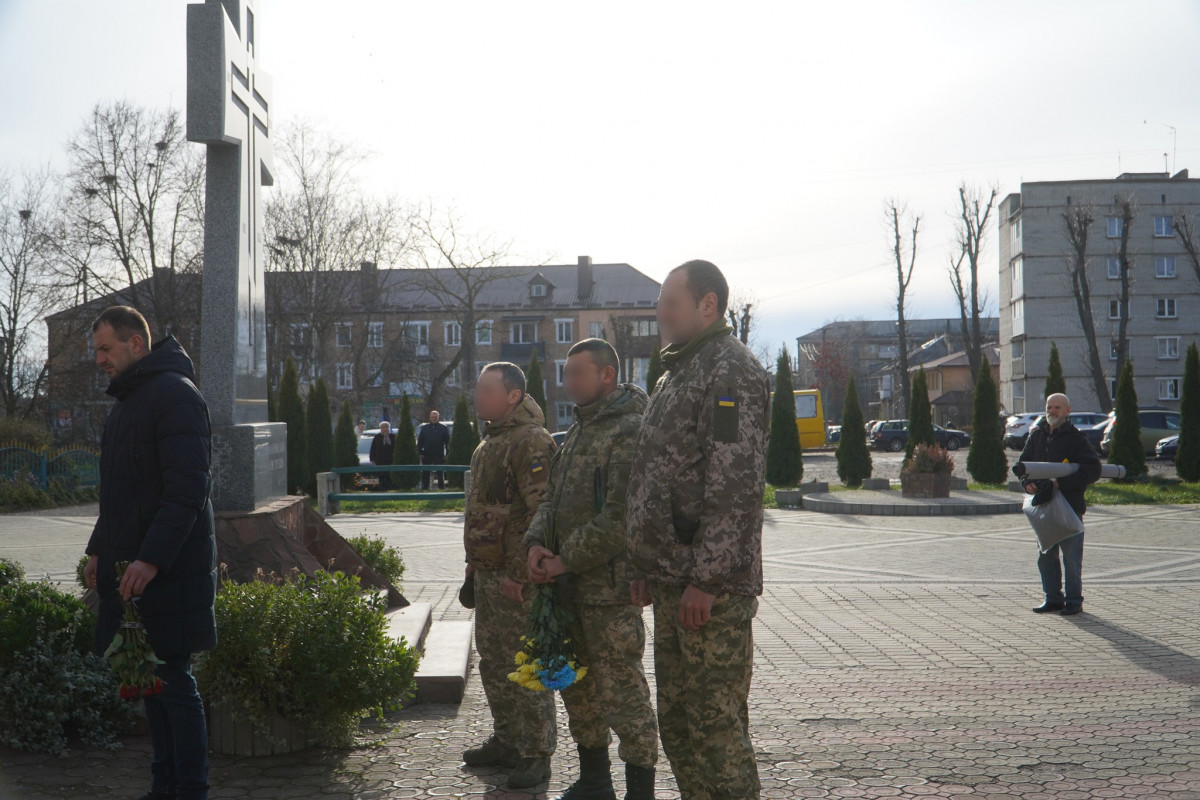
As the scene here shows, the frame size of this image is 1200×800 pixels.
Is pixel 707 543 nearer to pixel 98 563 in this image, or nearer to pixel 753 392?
pixel 753 392

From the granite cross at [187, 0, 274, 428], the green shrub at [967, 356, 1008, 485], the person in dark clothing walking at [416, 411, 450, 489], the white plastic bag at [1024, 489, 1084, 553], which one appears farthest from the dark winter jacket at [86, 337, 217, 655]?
the green shrub at [967, 356, 1008, 485]

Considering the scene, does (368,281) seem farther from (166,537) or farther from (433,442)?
(166,537)

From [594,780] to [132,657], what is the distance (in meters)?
1.85

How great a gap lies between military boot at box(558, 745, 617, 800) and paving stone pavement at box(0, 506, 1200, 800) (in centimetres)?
35

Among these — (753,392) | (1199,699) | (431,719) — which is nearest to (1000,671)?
(1199,699)

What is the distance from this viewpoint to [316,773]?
181 inches

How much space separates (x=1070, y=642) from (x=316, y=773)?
558 centimetres

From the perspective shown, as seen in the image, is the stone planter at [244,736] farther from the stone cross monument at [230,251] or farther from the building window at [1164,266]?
the building window at [1164,266]

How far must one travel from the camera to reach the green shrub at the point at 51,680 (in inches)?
186

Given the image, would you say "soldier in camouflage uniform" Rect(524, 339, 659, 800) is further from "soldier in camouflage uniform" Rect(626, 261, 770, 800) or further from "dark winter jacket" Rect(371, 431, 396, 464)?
"dark winter jacket" Rect(371, 431, 396, 464)

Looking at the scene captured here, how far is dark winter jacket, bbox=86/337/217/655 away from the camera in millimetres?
3816

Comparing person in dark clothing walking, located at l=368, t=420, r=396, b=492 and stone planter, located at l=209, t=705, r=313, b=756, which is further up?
person in dark clothing walking, located at l=368, t=420, r=396, b=492

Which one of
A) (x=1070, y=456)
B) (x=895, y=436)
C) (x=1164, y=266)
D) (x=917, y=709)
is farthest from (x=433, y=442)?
(x=1164, y=266)

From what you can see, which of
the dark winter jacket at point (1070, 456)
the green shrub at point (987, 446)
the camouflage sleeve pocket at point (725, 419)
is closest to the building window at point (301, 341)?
the green shrub at point (987, 446)
